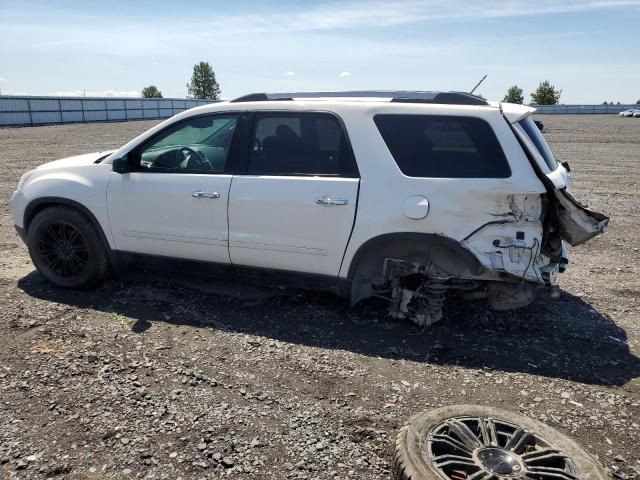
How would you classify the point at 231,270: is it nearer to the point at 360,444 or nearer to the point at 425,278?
the point at 425,278

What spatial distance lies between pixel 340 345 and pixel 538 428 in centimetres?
164

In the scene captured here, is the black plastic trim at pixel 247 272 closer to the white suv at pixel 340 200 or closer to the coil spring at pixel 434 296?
the white suv at pixel 340 200

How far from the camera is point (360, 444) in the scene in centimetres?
300

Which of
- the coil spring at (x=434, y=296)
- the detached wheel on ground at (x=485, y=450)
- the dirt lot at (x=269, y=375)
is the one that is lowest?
the dirt lot at (x=269, y=375)

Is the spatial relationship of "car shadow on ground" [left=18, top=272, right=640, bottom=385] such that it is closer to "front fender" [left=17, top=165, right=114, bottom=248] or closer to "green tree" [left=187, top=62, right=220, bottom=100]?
"front fender" [left=17, top=165, right=114, bottom=248]

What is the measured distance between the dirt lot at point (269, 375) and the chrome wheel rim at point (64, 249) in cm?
24

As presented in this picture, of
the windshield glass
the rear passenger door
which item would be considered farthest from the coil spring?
the windshield glass

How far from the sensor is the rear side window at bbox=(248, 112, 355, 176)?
431 cm

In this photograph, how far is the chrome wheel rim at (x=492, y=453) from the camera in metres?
2.54

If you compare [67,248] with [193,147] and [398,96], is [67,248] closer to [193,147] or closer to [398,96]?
[193,147]

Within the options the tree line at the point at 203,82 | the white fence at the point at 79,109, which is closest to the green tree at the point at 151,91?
the tree line at the point at 203,82

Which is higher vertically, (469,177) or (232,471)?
(469,177)

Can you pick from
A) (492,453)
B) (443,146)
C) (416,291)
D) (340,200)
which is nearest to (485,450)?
(492,453)

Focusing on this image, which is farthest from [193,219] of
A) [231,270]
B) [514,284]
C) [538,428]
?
[538,428]
